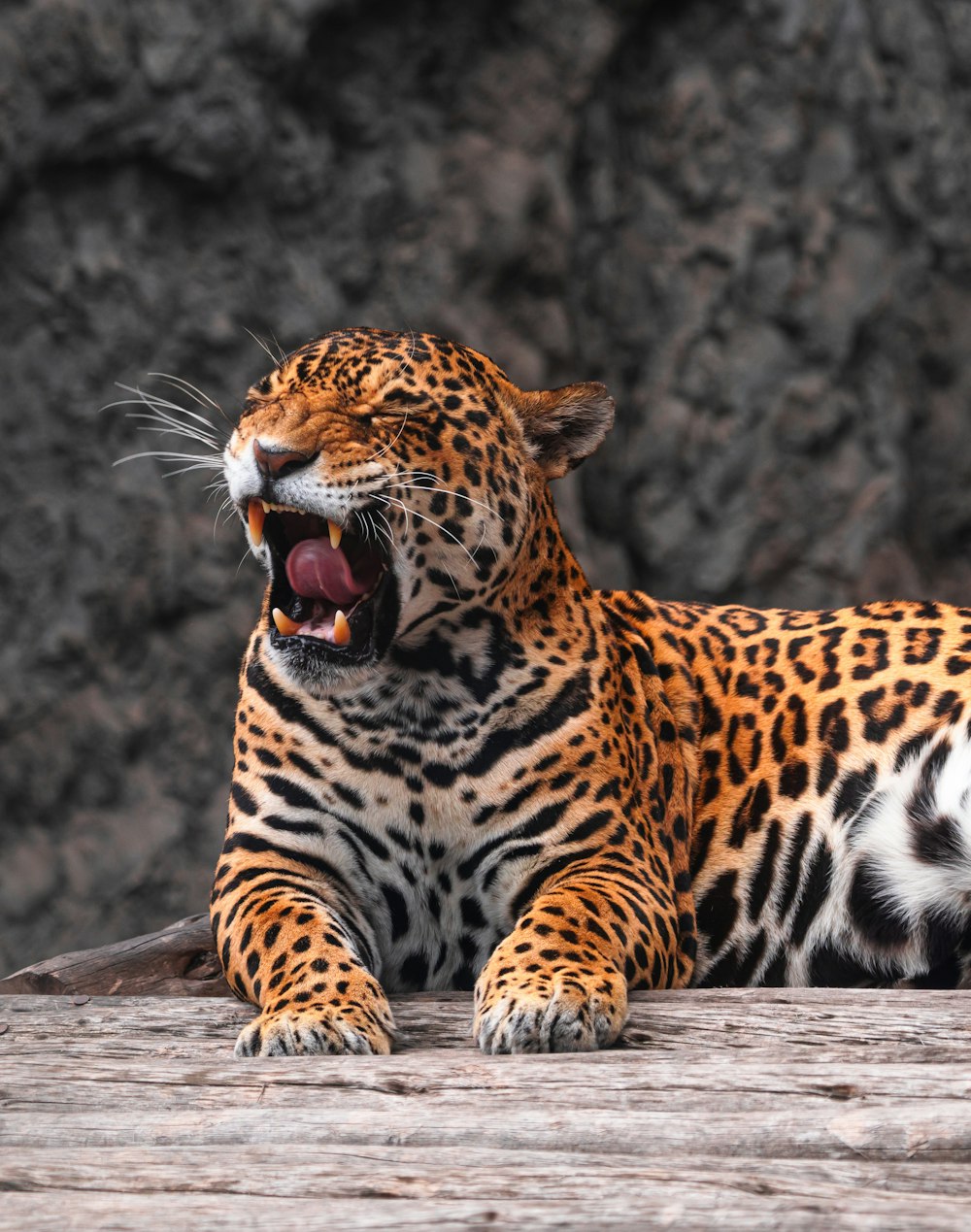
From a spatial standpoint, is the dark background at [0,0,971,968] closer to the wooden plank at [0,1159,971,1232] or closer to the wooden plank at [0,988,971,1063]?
the wooden plank at [0,988,971,1063]

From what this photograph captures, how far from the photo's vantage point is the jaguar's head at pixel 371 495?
189 inches

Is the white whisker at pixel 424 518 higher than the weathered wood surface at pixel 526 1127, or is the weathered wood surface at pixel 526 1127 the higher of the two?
the white whisker at pixel 424 518

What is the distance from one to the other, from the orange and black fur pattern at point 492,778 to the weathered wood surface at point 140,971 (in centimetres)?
124

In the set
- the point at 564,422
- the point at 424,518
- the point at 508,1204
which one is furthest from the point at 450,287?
the point at 508,1204

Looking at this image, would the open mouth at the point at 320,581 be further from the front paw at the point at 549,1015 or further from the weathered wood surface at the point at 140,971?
the weathered wood surface at the point at 140,971

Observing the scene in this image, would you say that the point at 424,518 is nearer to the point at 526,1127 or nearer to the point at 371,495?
the point at 371,495

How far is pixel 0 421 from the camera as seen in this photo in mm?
9516

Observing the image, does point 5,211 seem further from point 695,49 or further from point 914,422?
point 914,422

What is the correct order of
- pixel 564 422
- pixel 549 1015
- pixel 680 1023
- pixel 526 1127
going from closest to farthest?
pixel 526 1127 → pixel 549 1015 → pixel 680 1023 → pixel 564 422

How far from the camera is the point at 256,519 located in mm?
4898

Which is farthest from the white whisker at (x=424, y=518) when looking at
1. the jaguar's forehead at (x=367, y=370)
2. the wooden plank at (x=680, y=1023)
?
the wooden plank at (x=680, y=1023)

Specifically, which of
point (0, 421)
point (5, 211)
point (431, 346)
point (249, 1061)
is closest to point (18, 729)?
point (0, 421)

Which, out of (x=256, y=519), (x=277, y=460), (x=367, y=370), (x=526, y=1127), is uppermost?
(x=367, y=370)

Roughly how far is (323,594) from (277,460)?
51 cm
